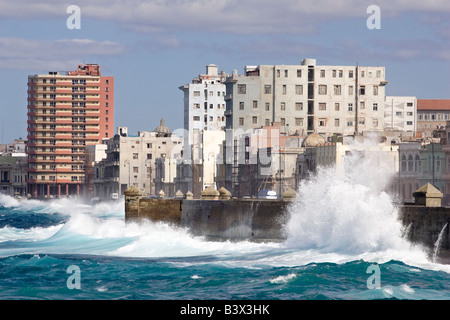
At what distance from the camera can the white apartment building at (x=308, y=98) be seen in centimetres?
11150

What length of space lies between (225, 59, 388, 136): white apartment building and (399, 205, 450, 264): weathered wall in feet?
253

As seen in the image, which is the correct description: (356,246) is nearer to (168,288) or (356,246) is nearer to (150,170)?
(168,288)

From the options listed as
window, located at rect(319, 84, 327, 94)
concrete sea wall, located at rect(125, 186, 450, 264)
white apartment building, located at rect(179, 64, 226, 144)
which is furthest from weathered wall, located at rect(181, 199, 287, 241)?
white apartment building, located at rect(179, 64, 226, 144)

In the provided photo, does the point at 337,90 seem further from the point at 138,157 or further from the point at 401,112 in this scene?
the point at 138,157

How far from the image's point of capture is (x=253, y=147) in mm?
99938

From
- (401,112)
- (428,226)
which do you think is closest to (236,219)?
(428,226)

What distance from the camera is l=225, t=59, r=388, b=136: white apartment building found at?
112 metres

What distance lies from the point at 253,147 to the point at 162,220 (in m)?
51.7

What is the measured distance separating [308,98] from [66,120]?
9338 centimetres

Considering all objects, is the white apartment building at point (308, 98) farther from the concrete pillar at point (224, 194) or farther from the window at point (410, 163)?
the concrete pillar at point (224, 194)

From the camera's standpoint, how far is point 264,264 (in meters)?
34.8

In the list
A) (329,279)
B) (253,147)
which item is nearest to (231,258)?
(329,279)

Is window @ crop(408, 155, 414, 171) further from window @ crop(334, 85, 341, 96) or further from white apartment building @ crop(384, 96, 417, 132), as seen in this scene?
white apartment building @ crop(384, 96, 417, 132)
